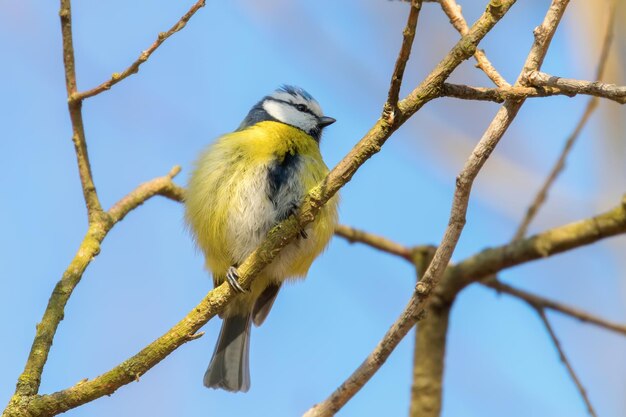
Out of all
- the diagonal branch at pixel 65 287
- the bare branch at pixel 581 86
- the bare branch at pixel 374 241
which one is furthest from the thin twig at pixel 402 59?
the bare branch at pixel 374 241

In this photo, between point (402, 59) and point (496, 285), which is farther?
point (496, 285)

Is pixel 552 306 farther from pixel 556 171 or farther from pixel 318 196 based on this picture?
pixel 318 196

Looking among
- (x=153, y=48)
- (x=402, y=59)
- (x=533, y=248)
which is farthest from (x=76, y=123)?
(x=533, y=248)

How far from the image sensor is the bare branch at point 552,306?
3141 millimetres

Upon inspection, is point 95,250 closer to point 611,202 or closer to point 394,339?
point 394,339

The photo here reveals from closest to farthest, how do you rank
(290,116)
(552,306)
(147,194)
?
1. (147,194)
2. (552,306)
3. (290,116)

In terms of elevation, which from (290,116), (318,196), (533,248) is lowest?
(318,196)

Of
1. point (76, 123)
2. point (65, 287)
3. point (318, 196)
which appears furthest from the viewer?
point (76, 123)

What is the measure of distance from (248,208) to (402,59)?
1.54m

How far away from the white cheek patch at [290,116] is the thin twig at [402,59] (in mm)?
1928

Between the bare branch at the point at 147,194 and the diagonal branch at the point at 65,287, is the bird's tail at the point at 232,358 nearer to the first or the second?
the bare branch at the point at 147,194

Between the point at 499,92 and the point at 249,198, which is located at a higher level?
the point at 249,198

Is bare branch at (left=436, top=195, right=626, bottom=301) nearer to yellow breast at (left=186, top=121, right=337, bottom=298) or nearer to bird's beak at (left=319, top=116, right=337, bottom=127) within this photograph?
yellow breast at (left=186, top=121, right=337, bottom=298)

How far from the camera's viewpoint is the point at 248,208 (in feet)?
10.4
